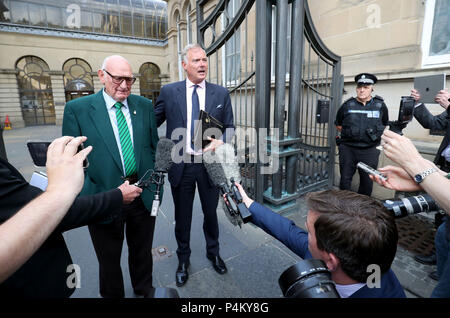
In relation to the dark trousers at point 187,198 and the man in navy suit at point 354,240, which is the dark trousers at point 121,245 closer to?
the dark trousers at point 187,198

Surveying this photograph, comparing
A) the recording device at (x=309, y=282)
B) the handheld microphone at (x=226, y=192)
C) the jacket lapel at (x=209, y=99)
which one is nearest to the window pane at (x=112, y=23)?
the jacket lapel at (x=209, y=99)

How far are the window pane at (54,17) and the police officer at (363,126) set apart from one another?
76.4ft

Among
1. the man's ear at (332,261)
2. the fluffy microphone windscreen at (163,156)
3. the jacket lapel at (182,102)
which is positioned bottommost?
the man's ear at (332,261)

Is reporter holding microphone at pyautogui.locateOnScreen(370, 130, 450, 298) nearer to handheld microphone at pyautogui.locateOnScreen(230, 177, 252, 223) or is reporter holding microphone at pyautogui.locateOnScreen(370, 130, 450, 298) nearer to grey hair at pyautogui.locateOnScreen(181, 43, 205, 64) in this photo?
handheld microphone at pyautogui.locateOnScreen(230, 177, 252, 223)

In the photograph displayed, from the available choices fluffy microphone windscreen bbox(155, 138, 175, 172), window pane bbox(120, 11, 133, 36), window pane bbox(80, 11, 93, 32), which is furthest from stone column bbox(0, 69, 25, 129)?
fluffy microphone windscreen bbox(155, 138, 175, 172)

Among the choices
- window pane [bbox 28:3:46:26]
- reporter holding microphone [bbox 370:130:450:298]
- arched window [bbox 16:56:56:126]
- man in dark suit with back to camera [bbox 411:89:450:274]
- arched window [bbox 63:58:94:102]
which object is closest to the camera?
reporter holding microphone [bbox 370:130:450:298]

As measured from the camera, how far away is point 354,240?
93cm

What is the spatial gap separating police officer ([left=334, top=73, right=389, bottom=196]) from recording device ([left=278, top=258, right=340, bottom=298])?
3207 mm

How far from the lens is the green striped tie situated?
6.16 feet

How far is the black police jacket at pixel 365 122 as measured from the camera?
3578mm
